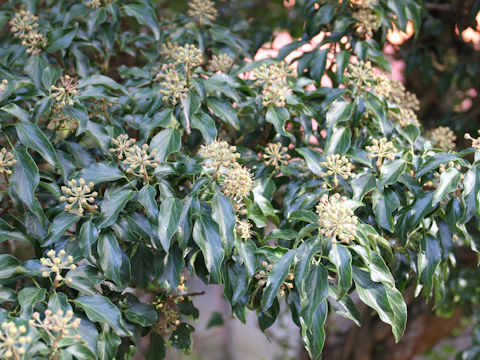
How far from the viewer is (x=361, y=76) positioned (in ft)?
5.64

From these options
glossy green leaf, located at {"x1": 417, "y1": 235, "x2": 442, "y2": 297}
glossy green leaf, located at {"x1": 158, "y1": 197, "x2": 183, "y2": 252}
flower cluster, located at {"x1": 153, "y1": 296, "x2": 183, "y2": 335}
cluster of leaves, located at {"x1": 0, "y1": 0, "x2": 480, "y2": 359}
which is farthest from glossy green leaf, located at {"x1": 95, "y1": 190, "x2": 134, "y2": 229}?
glossy green leaf, located at {"x1": 417, "y1": 235, "x2": 442, "y2": 297}

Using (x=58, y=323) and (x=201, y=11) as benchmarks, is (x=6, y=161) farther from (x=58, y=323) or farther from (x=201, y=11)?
(x=201, y=11)

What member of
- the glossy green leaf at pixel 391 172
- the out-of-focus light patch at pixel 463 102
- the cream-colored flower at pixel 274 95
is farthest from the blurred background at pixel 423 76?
the glossy green leaf at pixel 391 172

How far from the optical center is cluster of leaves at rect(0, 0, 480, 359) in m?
1.34

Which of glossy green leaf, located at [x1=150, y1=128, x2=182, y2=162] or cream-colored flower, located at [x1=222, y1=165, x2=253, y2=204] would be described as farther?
glossy green leaf, located at [x1=150, y1=128, x2=182, y2=162]

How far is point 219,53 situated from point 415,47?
1014 mm

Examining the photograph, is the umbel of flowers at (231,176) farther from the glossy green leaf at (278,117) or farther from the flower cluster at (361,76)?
the flower cluster at (361,76)

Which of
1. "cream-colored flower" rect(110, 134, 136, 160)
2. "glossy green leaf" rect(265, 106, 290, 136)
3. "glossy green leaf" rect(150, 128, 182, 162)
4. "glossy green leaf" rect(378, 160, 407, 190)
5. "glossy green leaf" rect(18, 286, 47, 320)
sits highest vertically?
"glossy green leaf" rect(265, 106, 290, 136)

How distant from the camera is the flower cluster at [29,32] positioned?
176 cm

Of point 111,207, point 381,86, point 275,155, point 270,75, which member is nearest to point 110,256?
point 111,207

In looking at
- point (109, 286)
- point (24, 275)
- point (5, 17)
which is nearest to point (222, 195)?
point (109, 286)

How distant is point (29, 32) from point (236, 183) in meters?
0.87

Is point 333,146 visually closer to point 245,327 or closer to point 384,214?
point 384,214

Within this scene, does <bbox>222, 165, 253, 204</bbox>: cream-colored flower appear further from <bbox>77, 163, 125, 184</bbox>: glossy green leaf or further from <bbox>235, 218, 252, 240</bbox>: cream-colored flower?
<bbox>77, 163, 125, 184</bbox>: glossy green leaf
